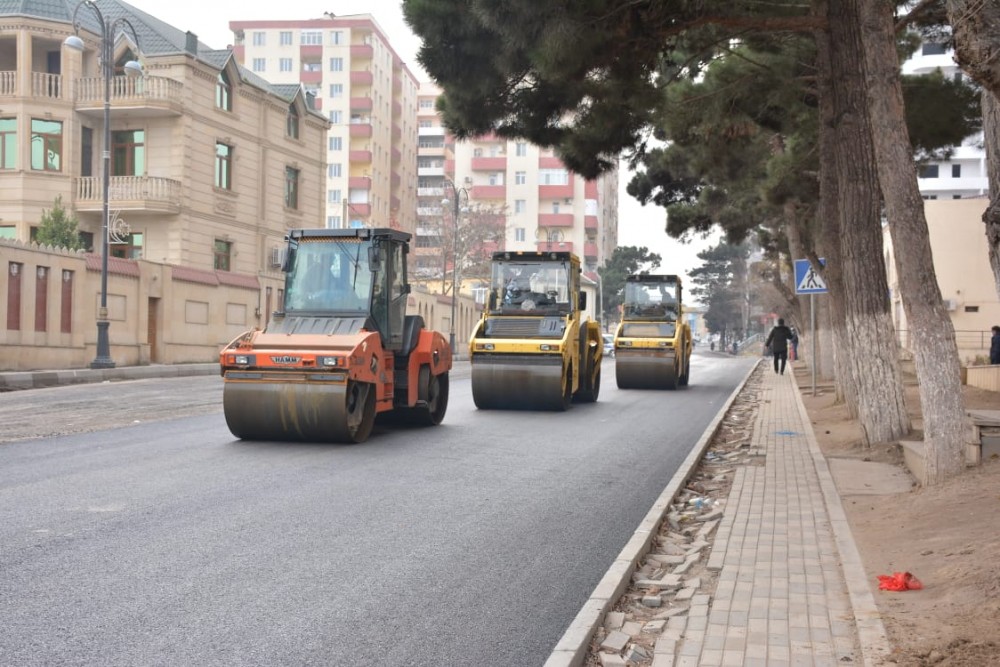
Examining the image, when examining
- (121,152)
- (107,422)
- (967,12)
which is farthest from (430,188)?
(967,12)

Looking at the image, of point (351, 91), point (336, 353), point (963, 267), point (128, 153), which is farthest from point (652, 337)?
point (351, 91)

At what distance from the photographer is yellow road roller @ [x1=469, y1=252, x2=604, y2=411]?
58.1 feet

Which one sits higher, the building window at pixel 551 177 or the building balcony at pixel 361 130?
the building balcony at pixel 361 130

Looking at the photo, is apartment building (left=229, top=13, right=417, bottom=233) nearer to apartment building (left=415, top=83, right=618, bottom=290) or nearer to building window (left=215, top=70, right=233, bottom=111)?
Answer: apartment building (left=415, top=83, right=618, bottom=290)

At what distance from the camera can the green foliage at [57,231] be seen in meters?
33.2

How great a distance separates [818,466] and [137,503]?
22.5 ft

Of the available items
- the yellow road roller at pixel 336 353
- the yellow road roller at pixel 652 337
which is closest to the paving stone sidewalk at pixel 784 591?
the yellow road roller at pixel 336 353

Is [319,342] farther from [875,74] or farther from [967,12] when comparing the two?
[967,12]

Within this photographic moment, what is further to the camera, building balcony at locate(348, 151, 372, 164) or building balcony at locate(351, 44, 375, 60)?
building balcony at locate(351, 44, 375, 60)

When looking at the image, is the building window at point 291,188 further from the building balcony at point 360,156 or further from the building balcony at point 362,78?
the building balcony at point 362,78

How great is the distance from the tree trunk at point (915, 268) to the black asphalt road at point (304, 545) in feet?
8.56

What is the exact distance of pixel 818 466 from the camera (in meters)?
10.6

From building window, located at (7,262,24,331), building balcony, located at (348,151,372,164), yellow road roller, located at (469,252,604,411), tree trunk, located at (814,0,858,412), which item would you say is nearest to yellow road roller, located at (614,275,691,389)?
yellow road roller, located at (469,252,604,411)

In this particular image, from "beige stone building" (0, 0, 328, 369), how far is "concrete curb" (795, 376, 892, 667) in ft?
87.0
